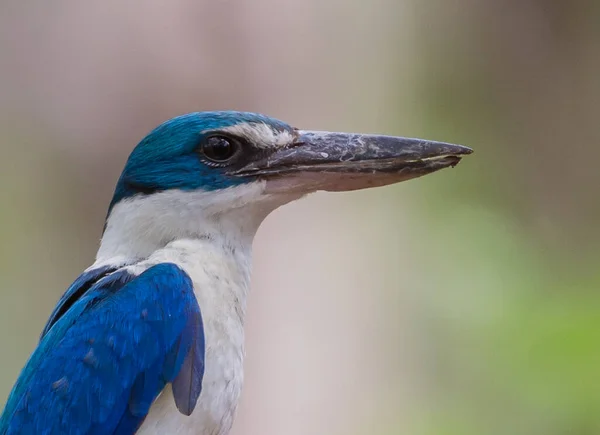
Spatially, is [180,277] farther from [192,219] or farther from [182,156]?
[182,156]

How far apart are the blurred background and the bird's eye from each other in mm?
1651

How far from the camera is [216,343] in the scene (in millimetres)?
1897

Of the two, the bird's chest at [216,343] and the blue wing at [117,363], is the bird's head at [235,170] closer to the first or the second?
the bird's chest at [216,343]

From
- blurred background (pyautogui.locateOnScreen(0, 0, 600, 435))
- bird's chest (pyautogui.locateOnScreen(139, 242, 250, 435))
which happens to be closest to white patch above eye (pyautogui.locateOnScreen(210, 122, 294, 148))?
bird's chest (pyautogui.locateOnScreen(139, 242, 250, 435))

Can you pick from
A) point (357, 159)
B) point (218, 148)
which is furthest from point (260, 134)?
point (357, 159)

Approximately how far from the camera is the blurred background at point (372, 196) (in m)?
3.56

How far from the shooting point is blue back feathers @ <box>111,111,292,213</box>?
206 centimetres

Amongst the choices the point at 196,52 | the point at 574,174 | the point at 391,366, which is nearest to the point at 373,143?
the point at 196,52

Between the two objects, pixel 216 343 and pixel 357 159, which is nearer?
pixel 216 343

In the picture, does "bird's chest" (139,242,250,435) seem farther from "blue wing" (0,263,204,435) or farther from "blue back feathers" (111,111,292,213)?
"blue back feathers" (111,111,292,213)

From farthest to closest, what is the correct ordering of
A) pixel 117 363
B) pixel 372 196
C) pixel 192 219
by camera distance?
pixel 372 196, pixel 192 219, pixel 117 363

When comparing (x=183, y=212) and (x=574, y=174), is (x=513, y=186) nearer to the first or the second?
(x=574, y=174)

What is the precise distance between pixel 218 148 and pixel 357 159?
0.36m

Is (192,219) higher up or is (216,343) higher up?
(192,219)
